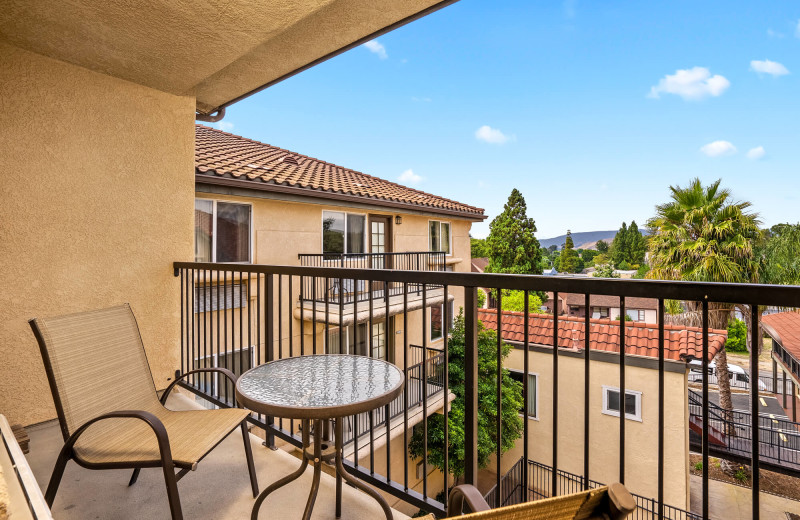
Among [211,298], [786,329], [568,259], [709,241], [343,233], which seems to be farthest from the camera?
[568,259]

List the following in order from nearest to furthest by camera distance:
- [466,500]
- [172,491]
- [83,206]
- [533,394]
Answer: [466,500] < [172,491] < [83,206] < [533,394]

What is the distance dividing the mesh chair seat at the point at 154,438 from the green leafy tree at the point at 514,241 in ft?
72.5

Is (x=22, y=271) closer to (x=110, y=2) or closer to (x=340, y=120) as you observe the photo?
(x=110, y=2)

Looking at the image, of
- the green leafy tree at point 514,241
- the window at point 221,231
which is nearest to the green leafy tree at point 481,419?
the window at point 221,231

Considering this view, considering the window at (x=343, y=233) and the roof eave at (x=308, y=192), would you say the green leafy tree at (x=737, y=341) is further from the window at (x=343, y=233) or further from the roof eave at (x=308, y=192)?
the window at (x=343, y=233)

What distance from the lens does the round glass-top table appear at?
4.16 feet

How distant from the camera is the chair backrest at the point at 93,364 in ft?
4.94

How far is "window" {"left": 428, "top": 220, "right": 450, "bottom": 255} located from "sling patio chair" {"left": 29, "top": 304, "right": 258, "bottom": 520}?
32.6 feet

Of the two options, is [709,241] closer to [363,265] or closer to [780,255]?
[780,255]

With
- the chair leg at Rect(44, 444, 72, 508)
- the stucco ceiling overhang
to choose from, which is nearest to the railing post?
the chair leg at Rect(44, 444, 72, 508)

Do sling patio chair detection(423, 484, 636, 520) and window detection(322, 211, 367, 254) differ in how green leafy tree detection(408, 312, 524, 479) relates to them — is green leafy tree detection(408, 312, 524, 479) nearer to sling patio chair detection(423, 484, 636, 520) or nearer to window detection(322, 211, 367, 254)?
window detection(322, 211, 367, 254)

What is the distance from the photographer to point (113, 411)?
164cm

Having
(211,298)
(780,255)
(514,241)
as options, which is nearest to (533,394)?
(211,298)

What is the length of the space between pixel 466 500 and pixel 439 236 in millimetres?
11153
